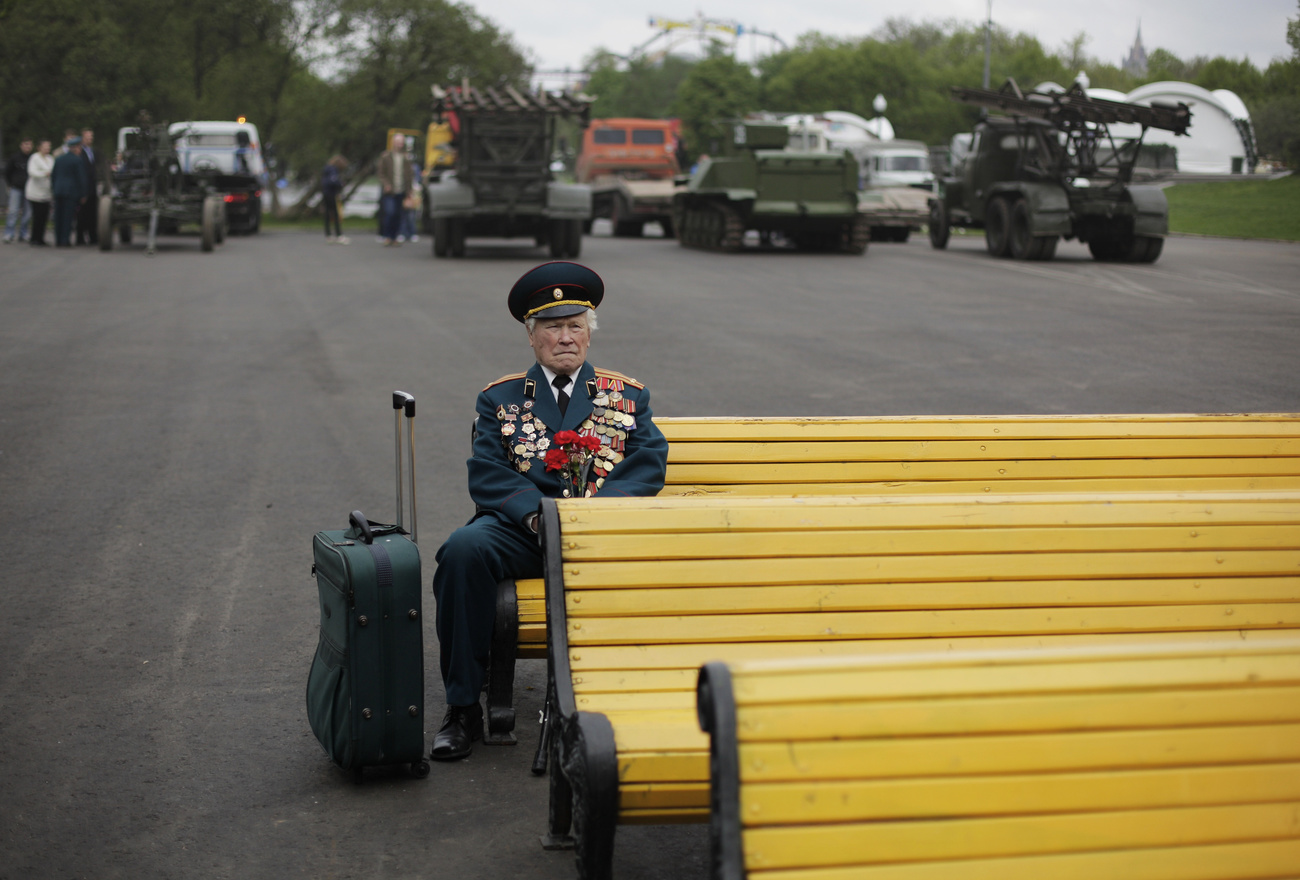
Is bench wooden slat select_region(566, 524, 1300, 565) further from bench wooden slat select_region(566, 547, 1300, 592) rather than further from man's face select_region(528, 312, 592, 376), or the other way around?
man's face select_region(528, 312, 592, 376)

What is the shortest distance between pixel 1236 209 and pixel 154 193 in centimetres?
2015

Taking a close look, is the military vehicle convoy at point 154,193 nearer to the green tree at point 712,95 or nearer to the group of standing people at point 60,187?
the group of standing people at point 60,187

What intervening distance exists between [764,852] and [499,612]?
6.46ft

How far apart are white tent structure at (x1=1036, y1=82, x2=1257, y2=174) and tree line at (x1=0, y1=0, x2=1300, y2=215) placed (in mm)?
580

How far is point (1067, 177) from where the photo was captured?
2366 cm

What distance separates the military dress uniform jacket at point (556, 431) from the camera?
14.5ft

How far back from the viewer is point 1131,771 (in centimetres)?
231

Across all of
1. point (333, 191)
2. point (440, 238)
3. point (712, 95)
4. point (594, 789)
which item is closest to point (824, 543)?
point (594, 789)

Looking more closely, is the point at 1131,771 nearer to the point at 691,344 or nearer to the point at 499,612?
the point at 499,612

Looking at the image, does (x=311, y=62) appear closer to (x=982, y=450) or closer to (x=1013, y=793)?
(x=982, y=450)

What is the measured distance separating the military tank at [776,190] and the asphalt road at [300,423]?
2403 mm

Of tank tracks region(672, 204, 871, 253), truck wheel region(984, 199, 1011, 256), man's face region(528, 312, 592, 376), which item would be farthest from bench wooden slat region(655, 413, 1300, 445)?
tank tracks region(672, 204, 871, 253)

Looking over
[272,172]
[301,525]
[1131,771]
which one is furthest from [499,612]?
[272,172]

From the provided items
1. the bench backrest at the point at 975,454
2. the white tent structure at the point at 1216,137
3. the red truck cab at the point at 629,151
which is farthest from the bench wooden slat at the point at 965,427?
the red truck cab at the point at 629,151
